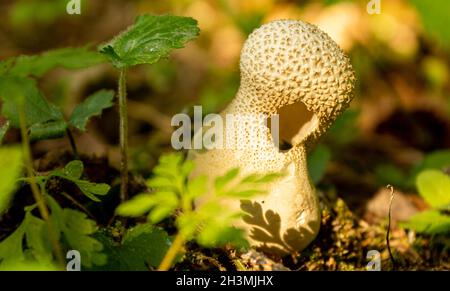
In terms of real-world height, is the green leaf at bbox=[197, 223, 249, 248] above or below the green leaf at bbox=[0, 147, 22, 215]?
below

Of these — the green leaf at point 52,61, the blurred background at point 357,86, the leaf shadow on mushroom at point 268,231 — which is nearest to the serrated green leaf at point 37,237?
the green leaf at point 52,61

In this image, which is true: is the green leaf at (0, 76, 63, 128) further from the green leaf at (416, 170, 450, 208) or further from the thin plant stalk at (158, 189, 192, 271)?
the green leaf at (416, 170, 450, 208)

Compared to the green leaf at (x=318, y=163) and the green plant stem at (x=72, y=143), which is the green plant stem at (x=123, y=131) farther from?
the green leaf at (x=318, y=163)

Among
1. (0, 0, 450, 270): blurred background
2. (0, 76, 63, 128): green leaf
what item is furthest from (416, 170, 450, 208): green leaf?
(0, 76, 63, 128): green leaf

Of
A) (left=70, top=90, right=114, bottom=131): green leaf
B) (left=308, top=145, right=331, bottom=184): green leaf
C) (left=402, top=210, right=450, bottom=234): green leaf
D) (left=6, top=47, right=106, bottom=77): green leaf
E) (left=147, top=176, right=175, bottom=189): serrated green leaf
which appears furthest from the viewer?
(left=308, top=145, right=331, bottom=184): green leaf

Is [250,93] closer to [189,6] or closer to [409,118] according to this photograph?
[409,118]

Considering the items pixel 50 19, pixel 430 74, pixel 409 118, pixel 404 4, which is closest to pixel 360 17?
pixel 404 4
